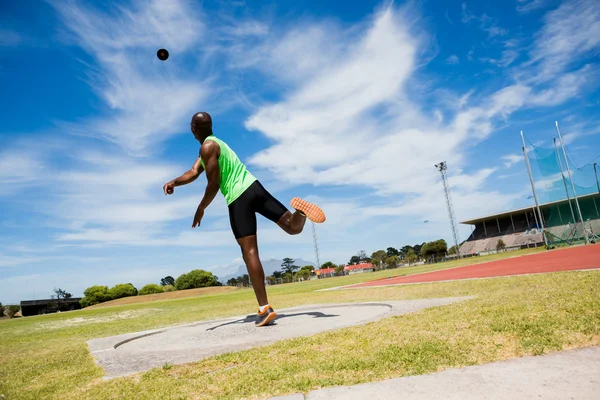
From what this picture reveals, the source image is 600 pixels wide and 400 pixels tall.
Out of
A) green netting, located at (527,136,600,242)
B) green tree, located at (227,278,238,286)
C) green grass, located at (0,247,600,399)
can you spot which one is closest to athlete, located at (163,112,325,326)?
green grass, located at (0,247,600,399)

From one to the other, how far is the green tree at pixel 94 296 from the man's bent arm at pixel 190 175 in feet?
176

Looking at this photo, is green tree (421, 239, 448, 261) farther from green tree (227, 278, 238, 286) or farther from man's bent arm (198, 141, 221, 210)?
man's bent arm (198, 141, 221, 210)

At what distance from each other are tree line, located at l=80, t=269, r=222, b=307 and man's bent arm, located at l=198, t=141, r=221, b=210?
52684 mm

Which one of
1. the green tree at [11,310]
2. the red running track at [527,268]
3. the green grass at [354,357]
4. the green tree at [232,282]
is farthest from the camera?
the green tree at [232,282]

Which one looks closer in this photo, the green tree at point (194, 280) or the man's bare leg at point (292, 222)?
the man's bare leg at point (292, 222)

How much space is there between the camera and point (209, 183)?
4.96m

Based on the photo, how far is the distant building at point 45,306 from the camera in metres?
56.2

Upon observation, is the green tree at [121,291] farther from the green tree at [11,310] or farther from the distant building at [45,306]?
the green tree at [11,310]

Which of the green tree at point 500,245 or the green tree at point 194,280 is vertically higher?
the green tree at point 194,280

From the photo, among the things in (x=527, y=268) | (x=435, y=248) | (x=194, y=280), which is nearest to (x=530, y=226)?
(x=435, y=248)

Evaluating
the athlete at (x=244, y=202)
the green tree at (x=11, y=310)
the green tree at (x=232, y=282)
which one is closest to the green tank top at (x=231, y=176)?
the athlete at (x=244, y=202)

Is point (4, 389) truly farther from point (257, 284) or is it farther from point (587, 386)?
point (587, 386)

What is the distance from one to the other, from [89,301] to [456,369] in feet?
193

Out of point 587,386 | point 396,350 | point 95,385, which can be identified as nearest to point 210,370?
point 95,385
